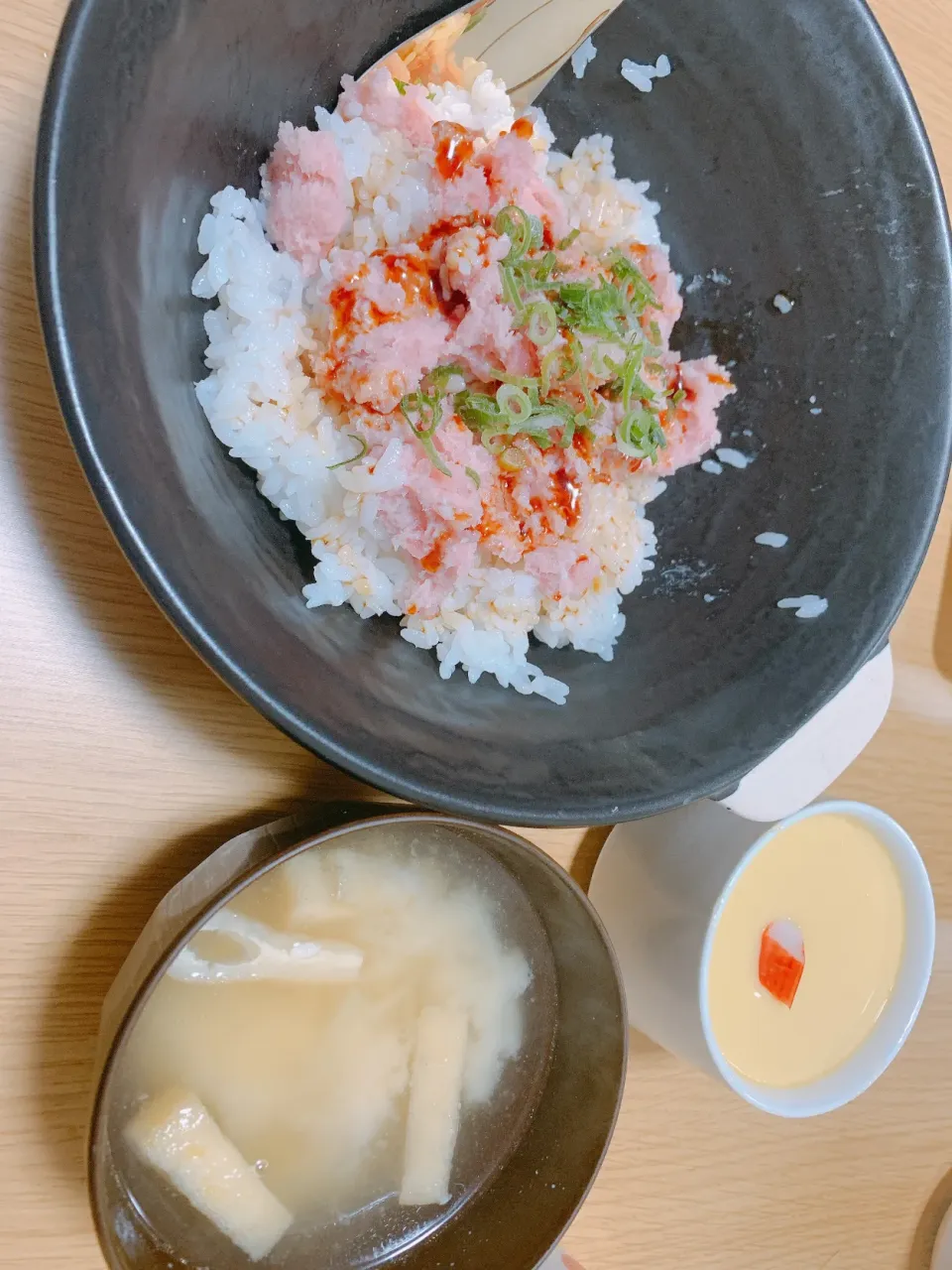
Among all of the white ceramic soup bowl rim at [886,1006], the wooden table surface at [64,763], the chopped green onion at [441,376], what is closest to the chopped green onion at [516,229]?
the chopped green onion at [441,376]

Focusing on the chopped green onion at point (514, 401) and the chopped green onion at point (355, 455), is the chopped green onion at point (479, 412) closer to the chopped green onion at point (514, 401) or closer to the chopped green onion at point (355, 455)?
the chopped green onion at point (514, 401)

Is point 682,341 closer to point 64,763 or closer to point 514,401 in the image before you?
point 514,401

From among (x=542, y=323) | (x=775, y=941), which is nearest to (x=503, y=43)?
(x=542, y=323)

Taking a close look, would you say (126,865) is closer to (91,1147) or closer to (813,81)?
(91,1147)

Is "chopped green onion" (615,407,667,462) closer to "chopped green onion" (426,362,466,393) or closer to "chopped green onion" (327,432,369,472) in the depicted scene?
"chopped green onion" (426,362,466,393)

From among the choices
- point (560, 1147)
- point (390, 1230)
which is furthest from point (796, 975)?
point (390, 1230)

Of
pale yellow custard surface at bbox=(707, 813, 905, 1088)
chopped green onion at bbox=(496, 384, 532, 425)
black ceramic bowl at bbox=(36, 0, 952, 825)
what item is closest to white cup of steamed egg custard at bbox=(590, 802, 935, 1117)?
pale yellow custard surface at bbox=(707, 813, 905, 1088)
